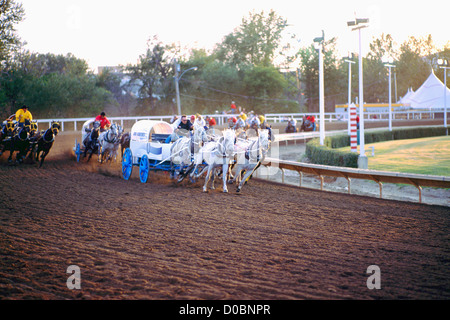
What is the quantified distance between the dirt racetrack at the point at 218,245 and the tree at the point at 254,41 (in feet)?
212

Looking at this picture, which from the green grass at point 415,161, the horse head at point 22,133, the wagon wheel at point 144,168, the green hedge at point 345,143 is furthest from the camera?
the horse head at point 22,133

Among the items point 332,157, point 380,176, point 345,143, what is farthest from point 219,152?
point 345,143

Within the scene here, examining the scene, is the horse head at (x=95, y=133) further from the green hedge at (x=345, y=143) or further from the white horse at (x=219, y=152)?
the green hedge at (x=345, y=143)

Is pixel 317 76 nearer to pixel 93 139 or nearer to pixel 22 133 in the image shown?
pixel 93 139

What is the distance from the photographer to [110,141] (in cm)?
1848

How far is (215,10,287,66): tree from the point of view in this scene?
251 ft

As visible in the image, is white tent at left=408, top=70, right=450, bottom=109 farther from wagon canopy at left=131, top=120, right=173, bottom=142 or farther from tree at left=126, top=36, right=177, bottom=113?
wagon canopy at left=131, top=120, right=173, bottom=142

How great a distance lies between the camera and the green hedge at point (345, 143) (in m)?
18.7

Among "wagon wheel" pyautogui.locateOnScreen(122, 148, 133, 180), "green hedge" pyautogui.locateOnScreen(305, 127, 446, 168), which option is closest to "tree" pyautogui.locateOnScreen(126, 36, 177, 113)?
"green hedge" pyautogui.locateOnScreen(305, 127, 446, 168)

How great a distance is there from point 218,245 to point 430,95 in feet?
221

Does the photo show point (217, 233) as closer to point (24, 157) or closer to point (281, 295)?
point (281, 295)

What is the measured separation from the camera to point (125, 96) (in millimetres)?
63406

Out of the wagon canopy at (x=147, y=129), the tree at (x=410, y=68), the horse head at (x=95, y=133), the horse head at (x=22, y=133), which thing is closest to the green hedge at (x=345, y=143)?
the wagon canopy at (x=147, y=129)
